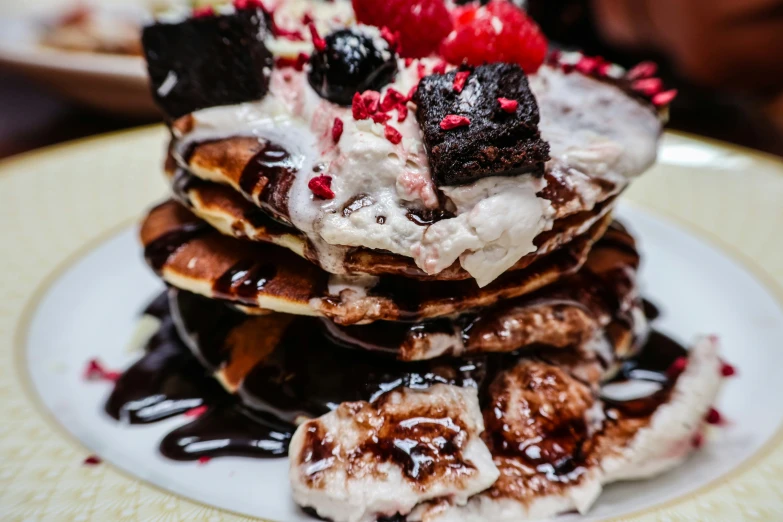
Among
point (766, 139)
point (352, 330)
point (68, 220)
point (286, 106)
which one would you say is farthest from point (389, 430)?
point (766, 139)

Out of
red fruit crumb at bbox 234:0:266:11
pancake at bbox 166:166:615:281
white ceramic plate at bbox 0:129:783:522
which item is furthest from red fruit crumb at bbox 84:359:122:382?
red fruit crumb at bbox 234:0:266:11

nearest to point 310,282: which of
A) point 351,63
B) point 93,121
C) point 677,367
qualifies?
point 351,63

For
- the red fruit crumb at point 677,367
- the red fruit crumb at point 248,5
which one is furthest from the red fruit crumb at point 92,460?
the red fruit crumb at point 677,367

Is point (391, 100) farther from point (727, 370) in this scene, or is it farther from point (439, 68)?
point (727, 370)

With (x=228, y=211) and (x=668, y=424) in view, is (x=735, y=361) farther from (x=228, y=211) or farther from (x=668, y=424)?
(x=228, y=211)

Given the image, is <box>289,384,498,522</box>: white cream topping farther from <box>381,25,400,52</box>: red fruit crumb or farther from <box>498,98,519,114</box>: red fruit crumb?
<box>381,25,400,52</box>: red fruit crumb

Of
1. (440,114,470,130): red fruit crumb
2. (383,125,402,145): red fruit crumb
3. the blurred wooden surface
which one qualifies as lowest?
the blurred wooden surface

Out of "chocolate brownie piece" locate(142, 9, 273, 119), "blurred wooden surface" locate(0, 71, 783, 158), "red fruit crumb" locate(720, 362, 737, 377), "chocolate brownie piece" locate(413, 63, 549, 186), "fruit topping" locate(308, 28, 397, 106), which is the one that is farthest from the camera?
"blurred wooden surface" locate(0, 71, 783, 158)

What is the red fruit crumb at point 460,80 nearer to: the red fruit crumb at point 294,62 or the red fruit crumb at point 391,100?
the red fruit crumb at point 391,100
